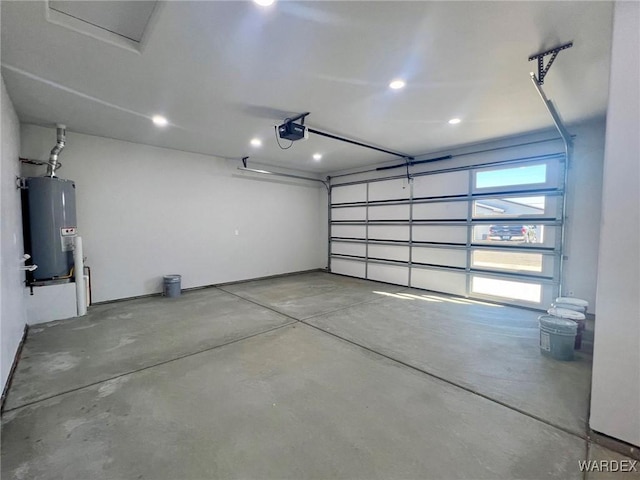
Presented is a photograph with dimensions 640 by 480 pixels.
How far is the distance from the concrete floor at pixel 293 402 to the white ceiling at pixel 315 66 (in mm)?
2669

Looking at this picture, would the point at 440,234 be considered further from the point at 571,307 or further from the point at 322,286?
the point at 322,286

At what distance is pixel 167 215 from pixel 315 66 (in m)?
4.04

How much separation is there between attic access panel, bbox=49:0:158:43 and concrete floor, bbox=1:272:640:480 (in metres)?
2.74

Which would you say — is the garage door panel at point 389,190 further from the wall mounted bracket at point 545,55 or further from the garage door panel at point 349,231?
the wall mounted bracket at point 545,55

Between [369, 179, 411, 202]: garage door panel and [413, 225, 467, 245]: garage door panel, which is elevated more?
[369, 179, 411, 202]: garage door panel

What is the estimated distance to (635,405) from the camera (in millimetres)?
1591

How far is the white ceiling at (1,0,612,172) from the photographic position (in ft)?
5.91

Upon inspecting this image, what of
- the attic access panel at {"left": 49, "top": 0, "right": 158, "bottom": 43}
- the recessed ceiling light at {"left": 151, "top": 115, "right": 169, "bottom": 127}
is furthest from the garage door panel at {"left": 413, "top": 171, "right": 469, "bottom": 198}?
the attic access panel at {"left": 49, "top": 0, "right": 158, "bottom": 43}

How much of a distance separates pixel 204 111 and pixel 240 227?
3.08m

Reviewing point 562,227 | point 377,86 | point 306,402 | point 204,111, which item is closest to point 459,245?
point 562,227

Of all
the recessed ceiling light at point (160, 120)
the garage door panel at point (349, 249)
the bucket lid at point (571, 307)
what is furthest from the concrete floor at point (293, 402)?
the garage door panel at point (349, 249)

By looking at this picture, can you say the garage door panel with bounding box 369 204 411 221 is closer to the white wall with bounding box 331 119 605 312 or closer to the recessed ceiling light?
the white wall with bounding box 331 119 605 312

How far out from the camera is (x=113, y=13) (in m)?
1.88

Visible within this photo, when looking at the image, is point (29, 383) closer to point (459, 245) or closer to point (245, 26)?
point (245, 26)
